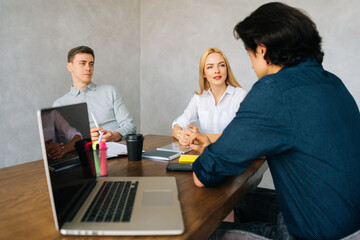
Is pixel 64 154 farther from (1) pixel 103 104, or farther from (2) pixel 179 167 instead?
(1) pixel 103 104

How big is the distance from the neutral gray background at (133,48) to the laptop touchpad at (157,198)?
2.12 meters

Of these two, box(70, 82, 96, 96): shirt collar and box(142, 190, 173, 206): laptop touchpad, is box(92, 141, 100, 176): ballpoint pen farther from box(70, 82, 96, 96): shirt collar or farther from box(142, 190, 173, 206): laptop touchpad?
box(70, 82, 96, 96): shirt collar

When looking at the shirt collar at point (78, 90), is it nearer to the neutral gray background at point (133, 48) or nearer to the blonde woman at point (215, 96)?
the neutral gray background at point (133, 48)

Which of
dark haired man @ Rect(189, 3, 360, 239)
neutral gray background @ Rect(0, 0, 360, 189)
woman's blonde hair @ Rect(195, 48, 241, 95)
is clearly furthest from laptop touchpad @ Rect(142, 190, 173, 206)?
neutral gray background @ Rect(0, 0, 360, 189)

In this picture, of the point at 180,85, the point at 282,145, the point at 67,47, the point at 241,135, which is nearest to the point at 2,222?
the point at 241,135

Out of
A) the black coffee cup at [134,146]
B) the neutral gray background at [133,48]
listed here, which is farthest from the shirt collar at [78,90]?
the black coffee cup at [134,146]

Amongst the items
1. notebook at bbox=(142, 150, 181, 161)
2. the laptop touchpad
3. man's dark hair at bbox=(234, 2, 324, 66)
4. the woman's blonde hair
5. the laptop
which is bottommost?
notebook at bbox=(142, 150, 181, 161)

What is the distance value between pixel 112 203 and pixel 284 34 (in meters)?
0.75

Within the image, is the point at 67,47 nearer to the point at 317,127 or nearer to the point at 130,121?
the point at 130,121

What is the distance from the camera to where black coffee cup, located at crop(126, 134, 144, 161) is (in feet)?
3.95

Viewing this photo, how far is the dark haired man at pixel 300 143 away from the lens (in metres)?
0.76

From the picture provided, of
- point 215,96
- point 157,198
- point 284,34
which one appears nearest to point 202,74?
point 215,96

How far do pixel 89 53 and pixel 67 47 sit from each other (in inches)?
21.4

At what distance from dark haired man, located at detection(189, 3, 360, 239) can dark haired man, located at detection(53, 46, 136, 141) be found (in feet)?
5.11
